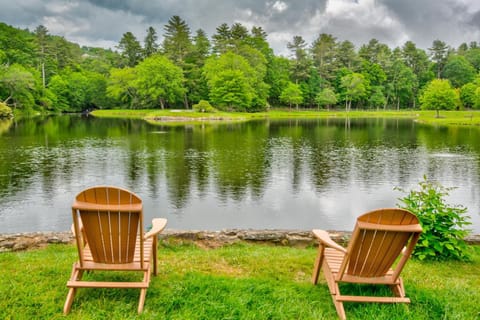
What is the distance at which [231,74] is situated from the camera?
58.5 metres

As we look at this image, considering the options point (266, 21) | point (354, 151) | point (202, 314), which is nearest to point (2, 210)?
point (202, 314)

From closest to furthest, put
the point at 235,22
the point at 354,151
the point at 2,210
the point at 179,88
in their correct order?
1. the point at 2,210
2. the point at 354,151
3. the point at 179,88
4. the point at 235,22

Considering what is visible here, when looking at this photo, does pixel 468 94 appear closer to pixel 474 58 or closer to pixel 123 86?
pixel 474 58

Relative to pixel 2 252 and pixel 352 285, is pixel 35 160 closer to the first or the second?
pixel 2 252

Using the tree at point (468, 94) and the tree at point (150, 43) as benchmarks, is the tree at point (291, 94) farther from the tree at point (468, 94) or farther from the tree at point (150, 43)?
the tree at point (468, 94)

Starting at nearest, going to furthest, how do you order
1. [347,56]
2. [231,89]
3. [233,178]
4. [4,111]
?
[233,178] → [4,111] → [231,89] → [347,56]

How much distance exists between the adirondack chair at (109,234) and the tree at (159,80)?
59.9 m

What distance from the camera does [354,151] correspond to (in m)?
22.2

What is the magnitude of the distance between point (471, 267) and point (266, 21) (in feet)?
282

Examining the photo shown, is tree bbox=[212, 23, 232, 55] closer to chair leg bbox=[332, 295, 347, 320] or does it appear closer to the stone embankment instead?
the stone embankment

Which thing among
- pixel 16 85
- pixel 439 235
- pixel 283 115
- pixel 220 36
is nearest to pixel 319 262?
pixel 439 235

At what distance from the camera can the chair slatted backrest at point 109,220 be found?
10.4 ft

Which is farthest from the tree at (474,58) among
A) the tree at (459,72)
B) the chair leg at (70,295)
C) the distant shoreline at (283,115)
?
the chair leg at (70,295)

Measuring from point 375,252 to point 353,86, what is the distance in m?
72.1
